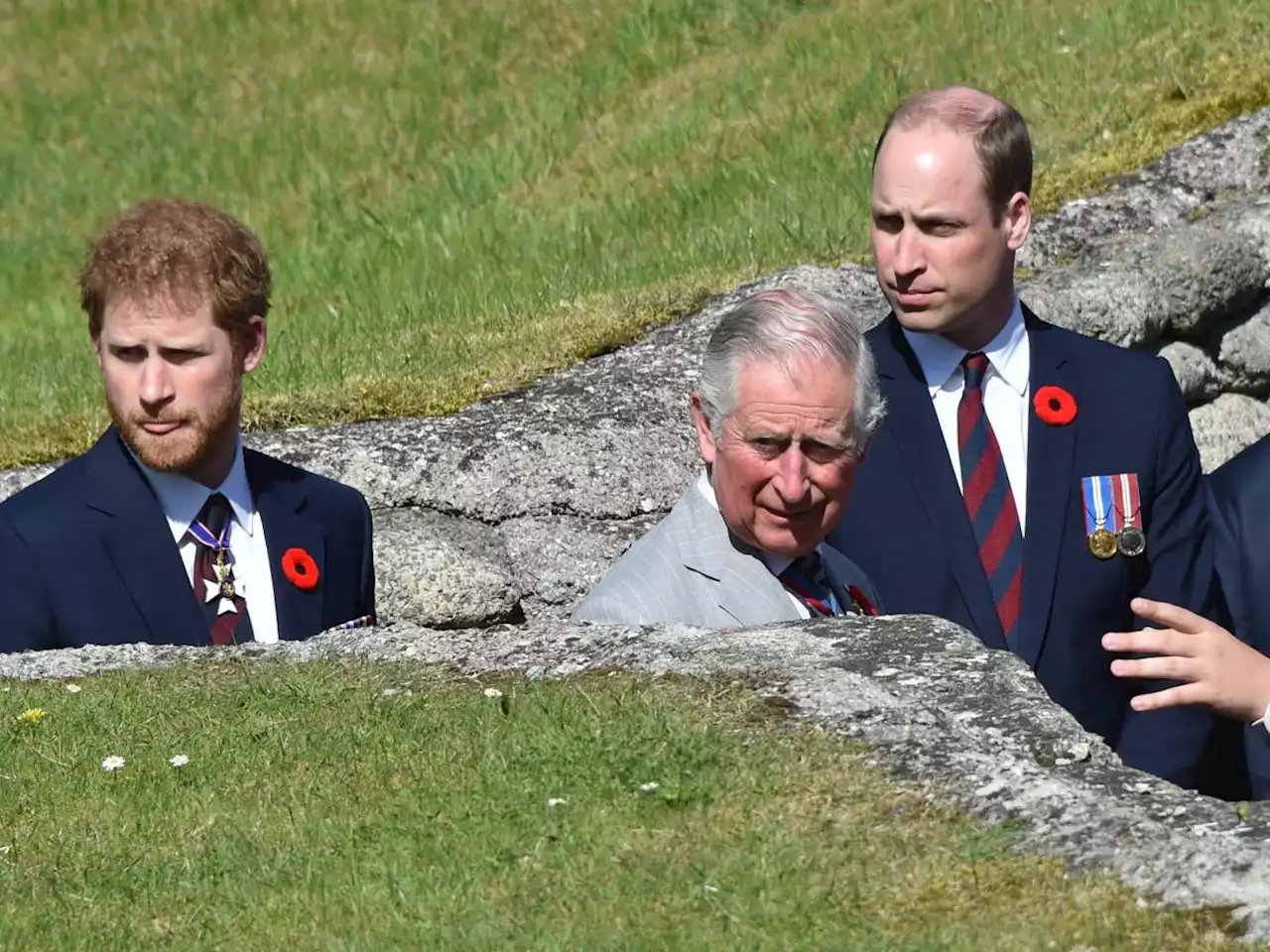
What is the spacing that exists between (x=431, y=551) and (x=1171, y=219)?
3.49 m

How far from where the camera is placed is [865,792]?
3.80m

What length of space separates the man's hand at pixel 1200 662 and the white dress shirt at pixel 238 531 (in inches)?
72.8

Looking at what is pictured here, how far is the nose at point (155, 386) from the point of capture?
4590 mm

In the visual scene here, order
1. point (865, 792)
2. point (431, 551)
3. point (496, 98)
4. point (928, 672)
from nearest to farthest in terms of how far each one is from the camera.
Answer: point (865, 792)
point (928, 672)
point (431, 551)
point (496, 98)

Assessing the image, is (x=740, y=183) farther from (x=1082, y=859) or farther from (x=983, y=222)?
(x=1082, y=859)

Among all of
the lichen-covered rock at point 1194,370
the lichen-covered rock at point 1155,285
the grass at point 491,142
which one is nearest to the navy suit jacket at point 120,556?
the grass at point 491,142

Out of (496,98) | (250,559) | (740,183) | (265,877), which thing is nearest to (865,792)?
(265,877)

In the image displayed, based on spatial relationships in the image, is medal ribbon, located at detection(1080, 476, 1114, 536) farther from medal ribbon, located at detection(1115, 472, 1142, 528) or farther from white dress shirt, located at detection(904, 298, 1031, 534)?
white dress shirt, located at detection(904, 298, 1031, 534)

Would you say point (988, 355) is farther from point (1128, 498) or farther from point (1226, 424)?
point (1226, 424)

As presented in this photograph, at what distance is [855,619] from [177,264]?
1.60 m

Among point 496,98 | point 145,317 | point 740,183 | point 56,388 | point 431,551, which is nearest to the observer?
A: point 145,317

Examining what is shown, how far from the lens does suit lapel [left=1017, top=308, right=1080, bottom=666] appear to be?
15.9 feet

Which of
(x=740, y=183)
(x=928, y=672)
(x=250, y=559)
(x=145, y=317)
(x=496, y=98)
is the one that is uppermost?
(x=496, y=98)

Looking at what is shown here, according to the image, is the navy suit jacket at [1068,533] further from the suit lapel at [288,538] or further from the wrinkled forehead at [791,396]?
the suit lapel at [288,538]
